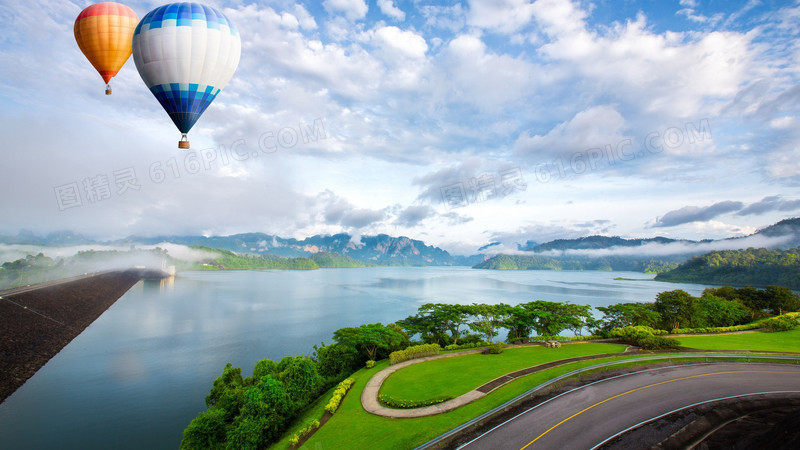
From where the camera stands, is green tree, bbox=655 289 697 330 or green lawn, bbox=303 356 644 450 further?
green tree, bbox=655 289 697 330

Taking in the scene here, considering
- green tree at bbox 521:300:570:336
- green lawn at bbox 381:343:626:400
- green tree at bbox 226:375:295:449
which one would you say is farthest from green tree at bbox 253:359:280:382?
green tree at bbox 521:300:570:336

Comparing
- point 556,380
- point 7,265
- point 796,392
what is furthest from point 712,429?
point 7,265

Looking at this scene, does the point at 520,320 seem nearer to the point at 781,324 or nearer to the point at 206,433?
the point at 781,324

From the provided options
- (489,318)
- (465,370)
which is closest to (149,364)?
(465,370)

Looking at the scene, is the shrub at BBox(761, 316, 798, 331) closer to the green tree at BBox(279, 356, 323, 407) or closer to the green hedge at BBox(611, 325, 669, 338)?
the green hedge at BBox(611, 325, 669, 338)

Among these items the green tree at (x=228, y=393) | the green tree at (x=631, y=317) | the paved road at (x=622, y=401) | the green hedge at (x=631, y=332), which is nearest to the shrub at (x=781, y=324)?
the green tree at (x=631, y=317)

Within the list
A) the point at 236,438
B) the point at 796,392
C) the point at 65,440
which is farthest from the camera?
the point at 65,440

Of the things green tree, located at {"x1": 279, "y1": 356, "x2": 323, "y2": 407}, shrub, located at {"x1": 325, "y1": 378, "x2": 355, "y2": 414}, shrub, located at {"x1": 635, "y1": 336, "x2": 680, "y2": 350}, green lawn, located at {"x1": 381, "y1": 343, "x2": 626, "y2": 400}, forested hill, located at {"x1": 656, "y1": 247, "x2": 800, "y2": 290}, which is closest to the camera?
shrub, located at {"x1": 325, "y1": 378, "x2": 355, "y2": 414}

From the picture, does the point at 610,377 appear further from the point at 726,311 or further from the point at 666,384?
the point at 726,311
